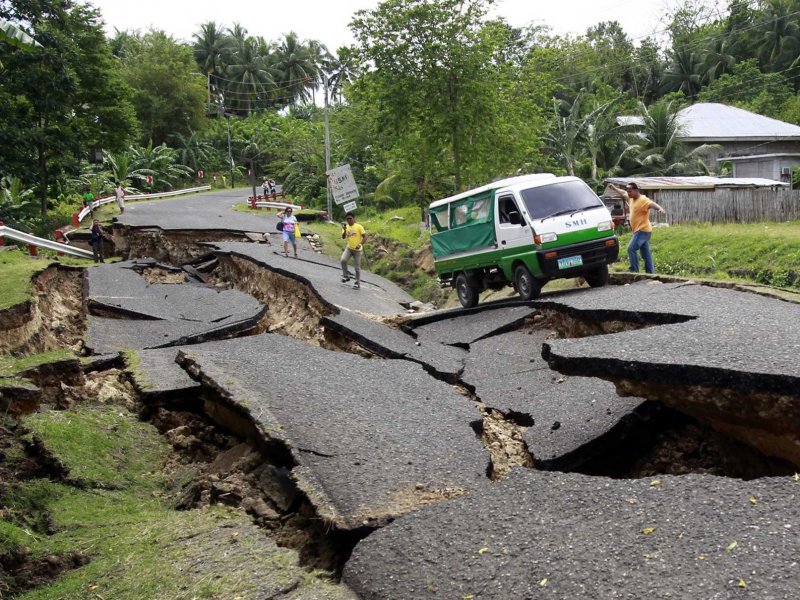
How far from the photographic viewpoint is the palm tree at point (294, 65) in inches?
3191

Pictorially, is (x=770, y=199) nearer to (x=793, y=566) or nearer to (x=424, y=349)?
(x=424, y=349)

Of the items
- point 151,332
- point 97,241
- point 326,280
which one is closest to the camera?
point 151,332

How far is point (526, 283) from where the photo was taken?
1248 centimetres

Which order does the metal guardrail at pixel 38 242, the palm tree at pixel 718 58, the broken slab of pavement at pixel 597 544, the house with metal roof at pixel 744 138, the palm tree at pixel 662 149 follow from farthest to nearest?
the palm tree at pixel 718 58, the house with metal roof at pixel 744 138, the palm tree at pixel 662 149, the metal guardrail at pixel 38 242, the broken slab of pavement at pixel 597 544

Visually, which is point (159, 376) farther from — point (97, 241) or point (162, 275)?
point (97, 241)

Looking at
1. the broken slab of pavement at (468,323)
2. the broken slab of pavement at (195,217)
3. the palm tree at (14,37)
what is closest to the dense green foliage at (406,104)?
the palm tree at (14,37)

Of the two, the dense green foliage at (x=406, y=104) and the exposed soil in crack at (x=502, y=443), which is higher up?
the dense green foliage at (x=406, y=104)

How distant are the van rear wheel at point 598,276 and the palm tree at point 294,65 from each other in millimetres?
72472

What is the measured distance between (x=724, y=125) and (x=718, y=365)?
3974 centimetres

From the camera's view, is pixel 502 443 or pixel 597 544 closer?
pixel 597 544

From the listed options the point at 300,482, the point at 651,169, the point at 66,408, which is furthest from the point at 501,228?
the point at 651,169

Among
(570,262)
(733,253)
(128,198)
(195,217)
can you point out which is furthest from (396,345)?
(128,198)

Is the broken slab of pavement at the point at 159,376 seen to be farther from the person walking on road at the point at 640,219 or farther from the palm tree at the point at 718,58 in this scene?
the palm tree at the point at 718,58

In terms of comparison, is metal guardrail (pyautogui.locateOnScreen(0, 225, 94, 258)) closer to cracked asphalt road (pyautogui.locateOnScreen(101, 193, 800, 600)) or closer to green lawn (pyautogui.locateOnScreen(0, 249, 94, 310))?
green lawn (pyautogui.locateOnScreen(0, 249, 94, 310))
